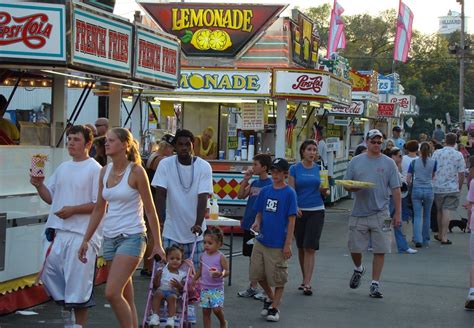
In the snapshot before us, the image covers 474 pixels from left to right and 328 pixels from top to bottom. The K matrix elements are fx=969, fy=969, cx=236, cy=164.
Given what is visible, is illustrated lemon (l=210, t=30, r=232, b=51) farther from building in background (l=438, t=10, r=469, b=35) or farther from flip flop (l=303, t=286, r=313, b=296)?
building in background (l=438, t=10, r=469, b=35)

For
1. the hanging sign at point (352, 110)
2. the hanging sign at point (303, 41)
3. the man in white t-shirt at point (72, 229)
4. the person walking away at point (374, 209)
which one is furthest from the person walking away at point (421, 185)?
the hanging sign at point (352, 110)

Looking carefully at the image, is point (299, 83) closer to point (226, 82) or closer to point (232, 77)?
point (232, 77)

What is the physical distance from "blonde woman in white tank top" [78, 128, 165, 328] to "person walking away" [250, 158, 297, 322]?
7.34ft

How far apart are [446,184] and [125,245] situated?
1052 centimetres

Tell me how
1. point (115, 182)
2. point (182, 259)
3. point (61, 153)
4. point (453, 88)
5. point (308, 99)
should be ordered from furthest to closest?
point (453, 88) → point (308, 99) → point (61, 153) → point (182, 259) → point (115, 182)

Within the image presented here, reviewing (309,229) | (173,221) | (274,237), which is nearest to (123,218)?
(173,221)

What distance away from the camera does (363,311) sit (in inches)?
407

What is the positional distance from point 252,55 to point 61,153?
9.70 meters

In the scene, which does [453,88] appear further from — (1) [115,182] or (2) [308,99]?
(1) [115,182]

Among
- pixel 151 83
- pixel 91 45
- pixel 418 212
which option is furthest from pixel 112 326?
pixel 418 212

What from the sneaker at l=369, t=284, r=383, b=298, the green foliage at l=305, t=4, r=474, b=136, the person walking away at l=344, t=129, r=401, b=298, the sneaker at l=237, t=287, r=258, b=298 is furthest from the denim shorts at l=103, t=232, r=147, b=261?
the green foliage at l=305, t=4, r=474, b=136

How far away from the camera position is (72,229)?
25.6ft

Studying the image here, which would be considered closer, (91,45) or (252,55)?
(91,45)

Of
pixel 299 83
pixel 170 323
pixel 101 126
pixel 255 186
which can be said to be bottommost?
pixel 170 323
